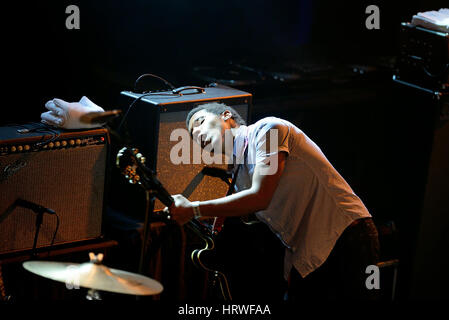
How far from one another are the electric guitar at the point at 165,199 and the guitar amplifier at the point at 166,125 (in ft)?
0.67

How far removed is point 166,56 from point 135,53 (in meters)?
0.26

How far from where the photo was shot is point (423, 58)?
12.4 feet

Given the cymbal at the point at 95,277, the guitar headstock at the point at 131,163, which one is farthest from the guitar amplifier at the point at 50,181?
the cymbal at the point at 95,277

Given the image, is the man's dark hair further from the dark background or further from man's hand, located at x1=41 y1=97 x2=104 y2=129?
the dark background

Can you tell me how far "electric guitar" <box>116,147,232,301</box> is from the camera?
226 centimetres

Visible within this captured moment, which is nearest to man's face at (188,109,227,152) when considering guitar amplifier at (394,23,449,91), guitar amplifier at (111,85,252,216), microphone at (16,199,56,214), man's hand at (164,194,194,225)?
guitar amplifier at (111,85,252,216)

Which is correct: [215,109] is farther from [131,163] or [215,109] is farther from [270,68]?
[270,68]

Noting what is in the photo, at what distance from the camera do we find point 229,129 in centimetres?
279

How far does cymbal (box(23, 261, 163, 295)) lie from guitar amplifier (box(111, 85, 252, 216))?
0.95 meters

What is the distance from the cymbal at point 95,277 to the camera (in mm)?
1961

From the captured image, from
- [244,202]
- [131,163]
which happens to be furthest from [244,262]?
[131,163]

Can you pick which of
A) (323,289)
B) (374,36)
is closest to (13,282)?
(323,289)
